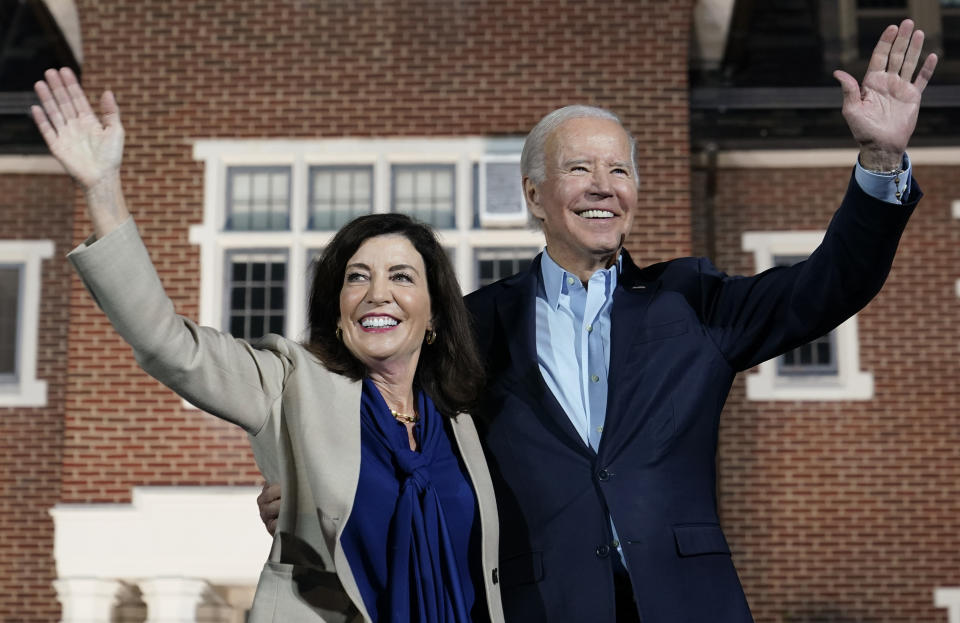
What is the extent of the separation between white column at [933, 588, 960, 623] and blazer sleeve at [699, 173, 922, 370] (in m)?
7.65

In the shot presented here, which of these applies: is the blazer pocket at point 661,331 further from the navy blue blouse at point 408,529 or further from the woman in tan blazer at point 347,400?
the navy blue blouse at point 408,529

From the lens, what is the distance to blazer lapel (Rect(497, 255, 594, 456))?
9.26 feet

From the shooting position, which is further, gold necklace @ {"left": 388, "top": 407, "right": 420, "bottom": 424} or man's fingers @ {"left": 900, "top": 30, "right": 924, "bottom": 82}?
gold necklace @ {"left": 388, "top": 407, "right": 420, "bottom": 424}

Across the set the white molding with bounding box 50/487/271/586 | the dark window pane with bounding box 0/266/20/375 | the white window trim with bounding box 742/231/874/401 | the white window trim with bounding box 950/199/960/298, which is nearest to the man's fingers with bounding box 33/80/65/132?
the white molding with bounding box 50/487/271/586

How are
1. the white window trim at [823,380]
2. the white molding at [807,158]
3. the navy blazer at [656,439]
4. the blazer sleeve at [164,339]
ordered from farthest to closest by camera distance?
the white molding at [807,158] < the white window trim at [823,380] < the navy blazer at [656,439] < the blazer sleeve at [164,339]

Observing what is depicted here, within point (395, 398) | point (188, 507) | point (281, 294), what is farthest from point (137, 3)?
point (395, 398)

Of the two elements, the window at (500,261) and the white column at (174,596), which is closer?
the white column at (174,596)

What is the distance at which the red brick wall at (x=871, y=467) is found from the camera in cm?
965

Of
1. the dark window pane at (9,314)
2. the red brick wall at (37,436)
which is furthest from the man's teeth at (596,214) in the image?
the dark window pane at (9,314)

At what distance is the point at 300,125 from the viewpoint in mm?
9047

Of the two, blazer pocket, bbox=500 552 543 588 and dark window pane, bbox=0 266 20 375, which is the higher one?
dark window pane, bbox=0 266 20 375

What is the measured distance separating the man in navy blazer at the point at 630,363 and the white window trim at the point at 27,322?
8303 mm

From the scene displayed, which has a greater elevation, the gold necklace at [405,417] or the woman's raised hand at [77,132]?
the woman's raised hand at [77,132]

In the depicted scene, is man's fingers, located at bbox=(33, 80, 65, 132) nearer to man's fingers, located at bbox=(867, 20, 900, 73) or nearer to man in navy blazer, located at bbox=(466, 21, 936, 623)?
man in navy blazer, located at bbox=(466, 21, 936, 623)
